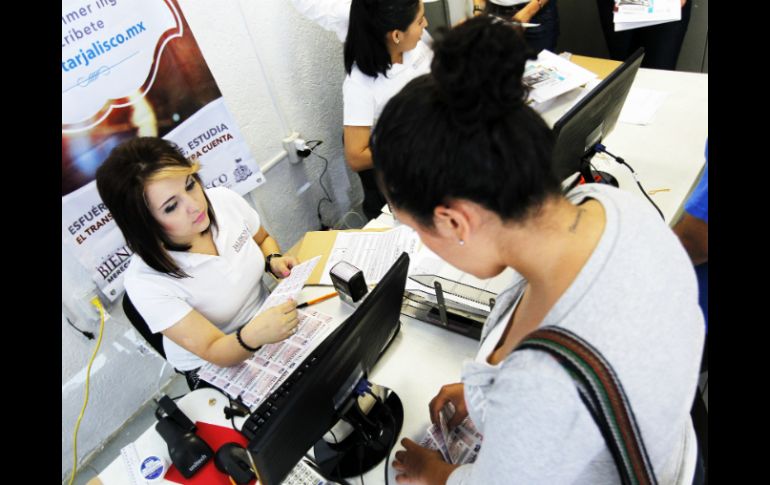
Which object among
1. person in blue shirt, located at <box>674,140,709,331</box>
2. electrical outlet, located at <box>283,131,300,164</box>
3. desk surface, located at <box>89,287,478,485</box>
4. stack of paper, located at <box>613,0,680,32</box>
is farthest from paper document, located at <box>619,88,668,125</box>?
electrical outlet, located at <box>283,131,300,164</box>

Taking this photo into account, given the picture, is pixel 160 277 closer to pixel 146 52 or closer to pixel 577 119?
pixel 146 52

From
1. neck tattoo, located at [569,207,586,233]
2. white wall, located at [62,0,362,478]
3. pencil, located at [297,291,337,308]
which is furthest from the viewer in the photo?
white wall, located at [62,0,362,478]

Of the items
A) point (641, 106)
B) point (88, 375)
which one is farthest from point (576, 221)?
point (88, 375)

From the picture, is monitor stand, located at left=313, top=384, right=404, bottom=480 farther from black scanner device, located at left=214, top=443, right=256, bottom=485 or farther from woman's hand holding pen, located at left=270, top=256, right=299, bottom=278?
woman's hand holding pen, located at left=270, top=256, right=299, bottom=278

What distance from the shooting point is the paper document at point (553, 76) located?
201 cm

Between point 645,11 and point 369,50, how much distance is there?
4.48 ft

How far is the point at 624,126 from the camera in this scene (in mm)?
1870

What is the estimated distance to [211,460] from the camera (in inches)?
43.1

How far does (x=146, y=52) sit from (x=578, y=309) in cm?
173

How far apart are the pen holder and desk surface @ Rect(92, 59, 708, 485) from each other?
8cm

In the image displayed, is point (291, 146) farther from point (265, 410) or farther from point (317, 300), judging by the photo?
point (265, 410)

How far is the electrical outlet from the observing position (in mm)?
2359

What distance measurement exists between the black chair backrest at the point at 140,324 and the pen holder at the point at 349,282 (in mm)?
603
